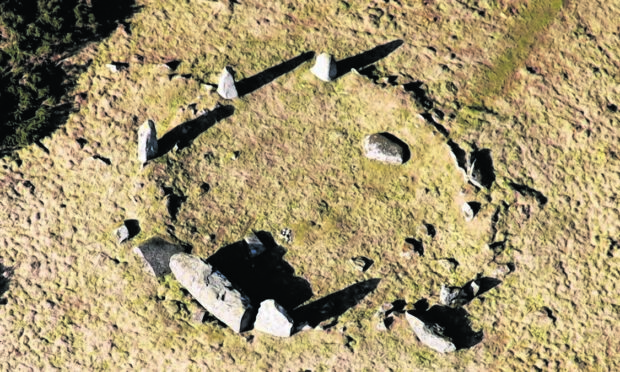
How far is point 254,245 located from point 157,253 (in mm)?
1788

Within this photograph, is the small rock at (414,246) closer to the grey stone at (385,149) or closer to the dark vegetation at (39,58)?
the grey stone at (385,149)

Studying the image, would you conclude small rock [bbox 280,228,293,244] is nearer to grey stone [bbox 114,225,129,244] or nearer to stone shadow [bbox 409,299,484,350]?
stone shadow [bbox 409,299,484,350]

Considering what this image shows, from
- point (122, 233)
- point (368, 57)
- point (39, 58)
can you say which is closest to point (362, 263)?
point (368, 57)

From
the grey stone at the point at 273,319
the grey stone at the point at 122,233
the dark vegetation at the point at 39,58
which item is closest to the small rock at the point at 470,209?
the grey stone at the point at 273,319

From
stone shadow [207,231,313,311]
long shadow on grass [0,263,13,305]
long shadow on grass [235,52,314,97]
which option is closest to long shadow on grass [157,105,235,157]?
long shadow on grass [235,52,314,97]

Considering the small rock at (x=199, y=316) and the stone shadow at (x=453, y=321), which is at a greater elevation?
→ the stone shadow at (x=453, y=321)

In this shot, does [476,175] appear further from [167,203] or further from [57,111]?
[57,111]

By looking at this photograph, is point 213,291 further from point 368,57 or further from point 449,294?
point 368,57

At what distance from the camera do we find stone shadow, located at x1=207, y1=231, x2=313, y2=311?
1098 cm

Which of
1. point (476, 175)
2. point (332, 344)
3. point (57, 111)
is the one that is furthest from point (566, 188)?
point (57, 111)

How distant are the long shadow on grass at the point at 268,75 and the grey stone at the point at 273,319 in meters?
4.08

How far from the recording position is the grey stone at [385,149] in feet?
36.6

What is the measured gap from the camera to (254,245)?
11023mm

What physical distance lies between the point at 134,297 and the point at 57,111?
393cm
